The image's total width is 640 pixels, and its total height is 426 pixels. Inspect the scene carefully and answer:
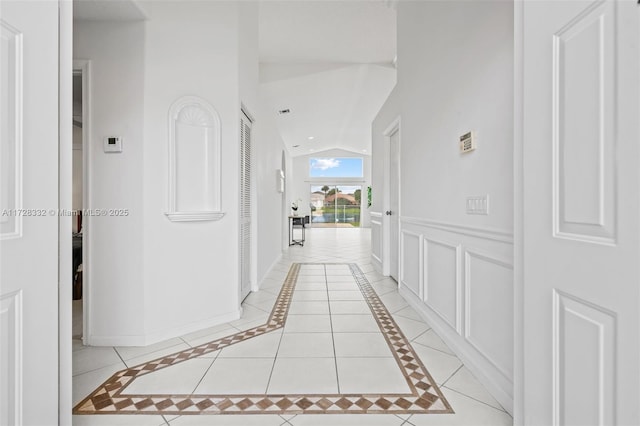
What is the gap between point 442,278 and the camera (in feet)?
8.00

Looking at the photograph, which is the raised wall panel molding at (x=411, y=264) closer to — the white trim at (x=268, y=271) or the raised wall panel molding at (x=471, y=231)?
the raised wall panel molding at (x=471, y=231)

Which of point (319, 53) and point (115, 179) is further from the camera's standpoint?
point (319, 53)

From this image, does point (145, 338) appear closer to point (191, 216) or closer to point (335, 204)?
point (191, 216)

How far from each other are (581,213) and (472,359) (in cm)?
138

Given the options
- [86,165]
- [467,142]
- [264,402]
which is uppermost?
[467,142]

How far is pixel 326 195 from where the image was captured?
51.5 ft

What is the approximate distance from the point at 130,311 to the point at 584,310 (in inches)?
106

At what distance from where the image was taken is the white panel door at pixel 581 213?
0.80 m

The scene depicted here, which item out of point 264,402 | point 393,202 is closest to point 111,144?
point 264,402

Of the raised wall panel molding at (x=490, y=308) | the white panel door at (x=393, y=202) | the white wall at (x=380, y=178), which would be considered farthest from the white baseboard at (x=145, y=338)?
the white wall at (x=380, y=178)
